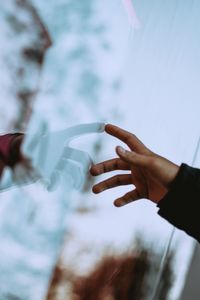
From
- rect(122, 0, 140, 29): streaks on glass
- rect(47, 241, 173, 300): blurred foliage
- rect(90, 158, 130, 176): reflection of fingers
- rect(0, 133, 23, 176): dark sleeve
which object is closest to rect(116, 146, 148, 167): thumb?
rect(90, 158, 130, 176): reflection of fingers

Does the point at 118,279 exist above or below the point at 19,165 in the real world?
below

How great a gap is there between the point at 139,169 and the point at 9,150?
1.34ft

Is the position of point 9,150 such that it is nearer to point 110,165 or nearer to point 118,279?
point 110,165

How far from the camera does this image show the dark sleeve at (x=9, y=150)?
36.7 inches

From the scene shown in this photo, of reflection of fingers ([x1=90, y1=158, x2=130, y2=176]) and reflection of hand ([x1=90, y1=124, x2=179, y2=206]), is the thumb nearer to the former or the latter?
reflection of hand ([x1=90, y1=124, x2=179, y2=206])

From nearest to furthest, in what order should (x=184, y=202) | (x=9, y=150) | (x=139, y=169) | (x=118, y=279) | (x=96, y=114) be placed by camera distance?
(x=184, y=202), (x=139, y=169), (x=9, y=150), (x=96, y=114), (x=118, y=279)

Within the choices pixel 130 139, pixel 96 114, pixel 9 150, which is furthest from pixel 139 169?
pixel 96 114

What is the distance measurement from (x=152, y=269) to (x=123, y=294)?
0.19 m

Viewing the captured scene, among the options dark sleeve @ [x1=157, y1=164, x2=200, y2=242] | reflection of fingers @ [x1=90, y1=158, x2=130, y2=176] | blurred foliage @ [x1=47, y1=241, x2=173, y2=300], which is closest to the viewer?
dark sleeve @ [x1=157, y1=164, x2=200, y2=242]

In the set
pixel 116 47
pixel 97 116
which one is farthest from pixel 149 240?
pixel 116 47

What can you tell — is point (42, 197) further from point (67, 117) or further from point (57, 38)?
point (57, 38)

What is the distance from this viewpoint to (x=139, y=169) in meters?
0.68

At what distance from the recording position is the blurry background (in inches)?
39.5

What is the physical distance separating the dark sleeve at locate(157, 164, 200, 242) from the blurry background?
53 centimetres
